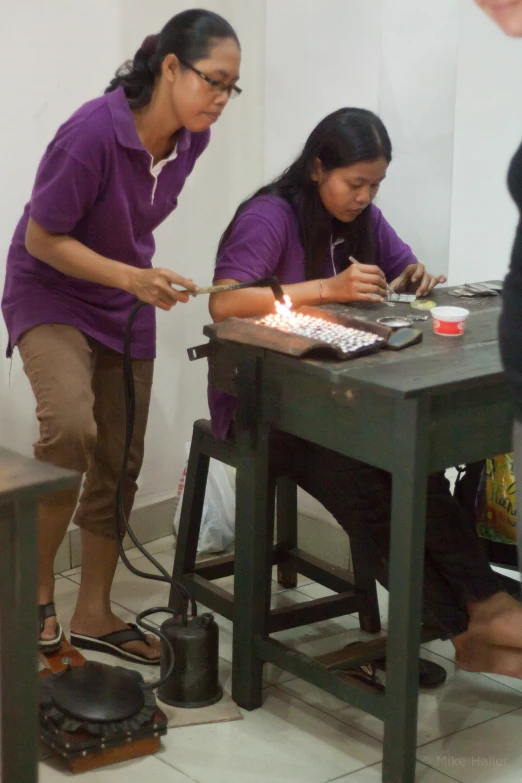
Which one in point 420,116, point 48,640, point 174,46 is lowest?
point 48,640

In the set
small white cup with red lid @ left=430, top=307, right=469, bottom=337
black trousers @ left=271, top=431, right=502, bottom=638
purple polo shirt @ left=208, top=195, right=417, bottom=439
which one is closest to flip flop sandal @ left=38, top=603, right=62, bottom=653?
purple polo shirt @ left=208, top=195, right=417, bottom=439

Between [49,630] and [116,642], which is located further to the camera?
[116,642]

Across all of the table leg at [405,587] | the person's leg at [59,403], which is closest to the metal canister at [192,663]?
the person's leg at [59,403]

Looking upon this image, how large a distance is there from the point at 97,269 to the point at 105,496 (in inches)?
25.7

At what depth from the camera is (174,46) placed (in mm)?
2279

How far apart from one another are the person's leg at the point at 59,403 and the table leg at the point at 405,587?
761mm

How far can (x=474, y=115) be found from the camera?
279 cm

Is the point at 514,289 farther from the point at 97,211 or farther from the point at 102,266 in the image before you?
the point at 97,211

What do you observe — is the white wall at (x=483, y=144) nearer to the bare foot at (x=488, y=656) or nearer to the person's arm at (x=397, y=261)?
the person's arm at (x=397, y=261)

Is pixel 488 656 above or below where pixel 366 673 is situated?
above

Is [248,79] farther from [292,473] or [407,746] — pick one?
[407,746]

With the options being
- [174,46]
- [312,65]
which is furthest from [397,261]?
[174,46]

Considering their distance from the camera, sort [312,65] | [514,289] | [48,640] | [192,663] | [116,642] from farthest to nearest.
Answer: [312,65]
[116,642]
[48,640]
[192,663]
[514,289]

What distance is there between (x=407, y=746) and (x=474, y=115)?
1.64 m
